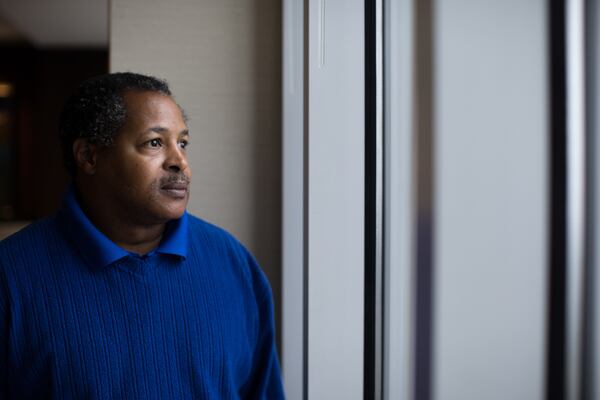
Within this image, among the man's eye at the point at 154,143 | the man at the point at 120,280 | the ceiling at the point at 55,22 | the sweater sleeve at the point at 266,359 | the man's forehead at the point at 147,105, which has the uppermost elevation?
the ceiling at the point at 55,22

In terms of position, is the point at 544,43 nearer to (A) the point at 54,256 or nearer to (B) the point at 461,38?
(B) the point at 461,38

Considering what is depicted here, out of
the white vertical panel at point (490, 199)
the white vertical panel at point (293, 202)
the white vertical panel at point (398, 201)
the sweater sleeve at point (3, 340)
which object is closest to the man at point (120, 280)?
the sweater sleeve at point (3, 340)

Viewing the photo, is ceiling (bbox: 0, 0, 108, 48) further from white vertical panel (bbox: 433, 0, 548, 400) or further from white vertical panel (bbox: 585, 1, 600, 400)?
white vertical panel (bbox: 585, 1, 600, 400)

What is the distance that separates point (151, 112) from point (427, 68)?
0.49 m

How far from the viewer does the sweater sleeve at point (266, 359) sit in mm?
944

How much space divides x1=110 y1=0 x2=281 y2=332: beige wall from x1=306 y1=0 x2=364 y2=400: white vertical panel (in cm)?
30

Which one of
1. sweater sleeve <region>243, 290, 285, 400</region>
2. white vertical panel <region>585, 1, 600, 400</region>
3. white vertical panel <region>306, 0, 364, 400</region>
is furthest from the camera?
white vertical panel <region>306, 0, 364, 400</region>

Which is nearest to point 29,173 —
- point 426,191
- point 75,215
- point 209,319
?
point 75,215

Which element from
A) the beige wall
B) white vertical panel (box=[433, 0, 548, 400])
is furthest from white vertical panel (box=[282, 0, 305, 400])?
white vertical panel (box=[433, 0, 548, 400])

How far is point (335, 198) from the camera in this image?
4.19 feet

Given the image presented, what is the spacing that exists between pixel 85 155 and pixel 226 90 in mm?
805

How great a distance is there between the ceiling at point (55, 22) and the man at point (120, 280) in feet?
2.77

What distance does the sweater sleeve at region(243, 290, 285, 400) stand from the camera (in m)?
0.94

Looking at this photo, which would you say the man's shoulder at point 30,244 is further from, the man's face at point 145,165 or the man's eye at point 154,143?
the man's eye at point 154,143
